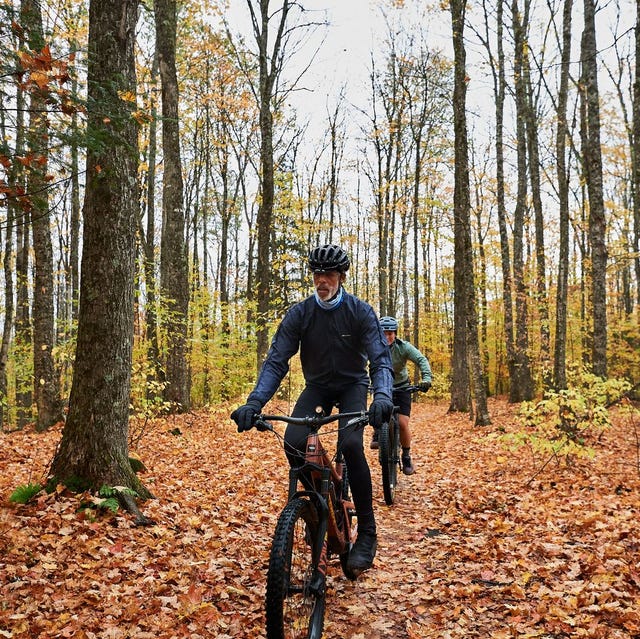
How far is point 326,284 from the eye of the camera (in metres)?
4.09

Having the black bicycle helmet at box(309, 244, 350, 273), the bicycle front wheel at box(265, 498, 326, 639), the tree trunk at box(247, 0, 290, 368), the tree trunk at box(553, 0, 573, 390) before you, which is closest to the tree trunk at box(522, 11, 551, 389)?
the tree trunk at box(553, 0, 573, 390)

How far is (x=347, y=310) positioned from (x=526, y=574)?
9.01ft

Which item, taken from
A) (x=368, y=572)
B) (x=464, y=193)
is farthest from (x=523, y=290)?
(x=368, y=572)

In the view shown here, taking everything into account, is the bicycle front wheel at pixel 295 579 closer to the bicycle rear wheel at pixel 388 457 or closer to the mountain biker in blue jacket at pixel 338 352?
the mountain biker in blue jacket at pixel 338 352

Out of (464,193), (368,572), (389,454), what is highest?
(464,193)

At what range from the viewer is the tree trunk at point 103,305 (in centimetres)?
541

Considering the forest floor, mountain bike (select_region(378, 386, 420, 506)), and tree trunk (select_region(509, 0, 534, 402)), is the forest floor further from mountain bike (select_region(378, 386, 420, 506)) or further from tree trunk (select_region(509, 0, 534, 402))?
tree trunk (select_region(509, 0, 534, 402))

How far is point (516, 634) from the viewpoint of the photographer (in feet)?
11.6

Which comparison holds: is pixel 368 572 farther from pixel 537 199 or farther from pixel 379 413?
pixel 537 199

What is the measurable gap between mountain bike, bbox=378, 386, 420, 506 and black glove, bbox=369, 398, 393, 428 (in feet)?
9.05

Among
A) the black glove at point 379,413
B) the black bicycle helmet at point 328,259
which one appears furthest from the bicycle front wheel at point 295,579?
the black bicycle helmet at point 328,259

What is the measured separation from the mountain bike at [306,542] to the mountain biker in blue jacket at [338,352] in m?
0.24

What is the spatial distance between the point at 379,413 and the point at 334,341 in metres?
0.83

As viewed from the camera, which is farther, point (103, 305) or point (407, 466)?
point (407, 466)
